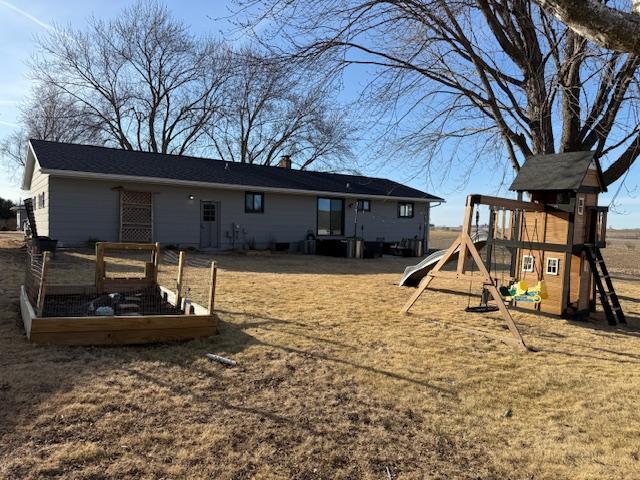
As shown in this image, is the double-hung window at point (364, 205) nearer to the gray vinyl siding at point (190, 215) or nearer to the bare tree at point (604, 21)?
the gray vinyl siding at point (190, 215)

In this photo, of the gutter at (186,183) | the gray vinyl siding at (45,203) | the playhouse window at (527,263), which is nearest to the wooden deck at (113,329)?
the playhouse window at (527,263)

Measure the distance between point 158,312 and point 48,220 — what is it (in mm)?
11044

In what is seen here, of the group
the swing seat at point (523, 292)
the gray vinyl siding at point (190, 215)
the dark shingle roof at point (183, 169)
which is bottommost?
the swing seat at point (523, 292)

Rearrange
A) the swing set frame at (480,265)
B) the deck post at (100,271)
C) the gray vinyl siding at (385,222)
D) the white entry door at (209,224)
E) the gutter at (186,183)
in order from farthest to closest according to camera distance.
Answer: the gray vinyl siding at (385,222), the white entry door at (209,224), the gutter at (186,183), the deck post at (100,271), the swing set frame at (480,265)

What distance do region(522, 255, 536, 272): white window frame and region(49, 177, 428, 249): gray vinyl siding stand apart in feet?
39.3

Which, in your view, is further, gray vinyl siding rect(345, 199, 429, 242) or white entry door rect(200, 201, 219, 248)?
gray vinyl siding rect(345, 199, 429, 242)

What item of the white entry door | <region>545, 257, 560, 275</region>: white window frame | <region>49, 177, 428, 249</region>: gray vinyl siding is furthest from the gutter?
<region>545, 257, 560, 275</region>: white window frame

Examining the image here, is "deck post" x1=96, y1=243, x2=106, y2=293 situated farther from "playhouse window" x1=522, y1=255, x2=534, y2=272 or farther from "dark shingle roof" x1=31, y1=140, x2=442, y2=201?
"dark shingle roof" x1=31, y1=140, x2=442, y2=201

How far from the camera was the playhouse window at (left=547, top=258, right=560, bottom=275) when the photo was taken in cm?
772

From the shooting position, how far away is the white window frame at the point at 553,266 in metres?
7.72

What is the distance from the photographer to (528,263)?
8086mm

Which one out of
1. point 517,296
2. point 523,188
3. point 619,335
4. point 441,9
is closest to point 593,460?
point 517,296

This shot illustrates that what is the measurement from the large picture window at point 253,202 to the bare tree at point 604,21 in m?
16.0

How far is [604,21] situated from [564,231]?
5412 mm
